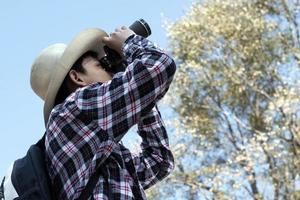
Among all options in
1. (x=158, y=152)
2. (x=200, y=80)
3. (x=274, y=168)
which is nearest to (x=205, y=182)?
(x=274, y=168)

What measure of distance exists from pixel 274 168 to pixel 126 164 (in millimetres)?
10791

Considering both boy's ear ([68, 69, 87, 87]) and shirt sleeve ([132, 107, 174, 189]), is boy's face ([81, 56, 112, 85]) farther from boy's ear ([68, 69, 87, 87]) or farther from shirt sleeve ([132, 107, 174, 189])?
shirt sleeve ([132, 107, 174, 189])

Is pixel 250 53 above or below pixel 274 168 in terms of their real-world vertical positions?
above

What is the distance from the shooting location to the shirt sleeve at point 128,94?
1.61 m

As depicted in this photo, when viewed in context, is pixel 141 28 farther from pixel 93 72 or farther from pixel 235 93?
pixel 235 93

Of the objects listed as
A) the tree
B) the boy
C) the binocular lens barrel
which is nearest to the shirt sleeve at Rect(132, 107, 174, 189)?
the boy

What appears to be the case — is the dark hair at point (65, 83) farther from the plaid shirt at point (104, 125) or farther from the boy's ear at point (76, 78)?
the plaid shirt at point (104, 125)

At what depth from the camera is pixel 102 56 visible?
180cm

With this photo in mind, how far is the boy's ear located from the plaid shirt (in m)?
0.09

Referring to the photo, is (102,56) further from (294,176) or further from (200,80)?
(200,80)

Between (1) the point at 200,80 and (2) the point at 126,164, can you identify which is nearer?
(2) the point at 126,164

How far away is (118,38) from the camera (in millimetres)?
1752

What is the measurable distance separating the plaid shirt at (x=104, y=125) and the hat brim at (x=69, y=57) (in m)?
0.10

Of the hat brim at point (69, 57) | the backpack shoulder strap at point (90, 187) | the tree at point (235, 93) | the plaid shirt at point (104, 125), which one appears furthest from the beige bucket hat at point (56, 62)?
the tree at point (235, 93)
